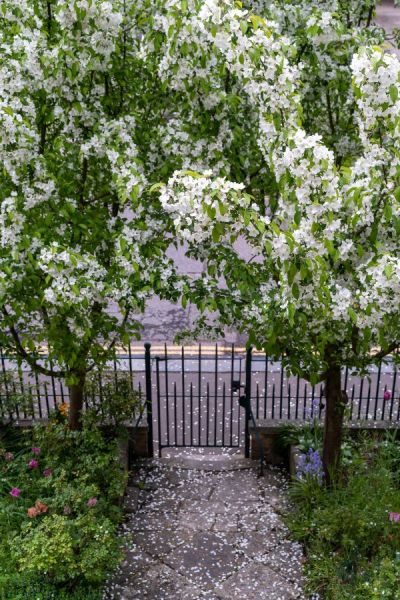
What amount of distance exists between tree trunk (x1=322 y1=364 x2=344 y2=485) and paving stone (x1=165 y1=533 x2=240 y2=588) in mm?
1265

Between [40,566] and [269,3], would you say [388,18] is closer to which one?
[269,3]

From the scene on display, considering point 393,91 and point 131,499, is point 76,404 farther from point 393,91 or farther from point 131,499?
point 393,91

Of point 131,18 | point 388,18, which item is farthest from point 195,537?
point 388,18

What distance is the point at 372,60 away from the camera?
4.39 metres

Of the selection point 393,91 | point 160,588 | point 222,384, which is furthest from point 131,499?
point 393,91

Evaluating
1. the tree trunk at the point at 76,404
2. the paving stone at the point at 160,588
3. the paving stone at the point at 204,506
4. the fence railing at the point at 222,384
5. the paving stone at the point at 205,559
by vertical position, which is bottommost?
the paving stone at the point at 160,588

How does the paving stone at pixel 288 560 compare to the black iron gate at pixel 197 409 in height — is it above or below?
below

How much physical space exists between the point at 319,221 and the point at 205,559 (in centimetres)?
363

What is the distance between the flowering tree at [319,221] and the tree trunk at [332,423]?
3.25 feet

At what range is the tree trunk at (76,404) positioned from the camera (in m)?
7.26

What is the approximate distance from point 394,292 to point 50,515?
378 cm

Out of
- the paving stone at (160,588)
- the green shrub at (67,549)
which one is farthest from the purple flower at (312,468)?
the green shrub at (67,549)

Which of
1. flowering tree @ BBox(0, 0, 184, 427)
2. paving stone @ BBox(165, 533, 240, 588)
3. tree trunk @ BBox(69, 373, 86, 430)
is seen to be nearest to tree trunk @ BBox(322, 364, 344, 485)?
paving stone @ BBox(165, 533, 240, 588)

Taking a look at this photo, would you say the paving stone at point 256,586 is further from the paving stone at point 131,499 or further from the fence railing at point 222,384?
the fence railing at point 222,384
